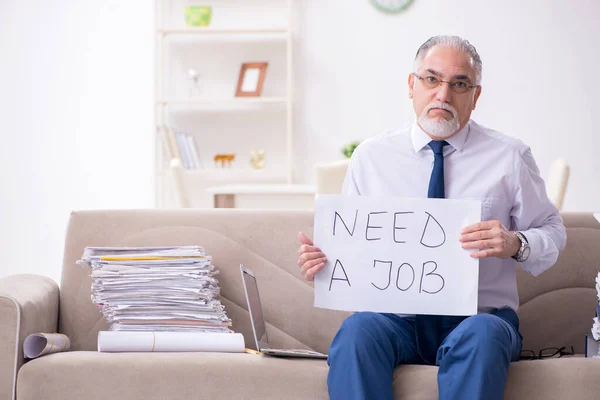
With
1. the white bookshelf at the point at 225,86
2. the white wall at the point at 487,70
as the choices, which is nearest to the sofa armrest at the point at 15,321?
the white bookshelf at the point at 225,86

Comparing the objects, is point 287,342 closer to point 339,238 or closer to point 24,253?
point 339,238

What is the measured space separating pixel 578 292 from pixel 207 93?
12.0 ft

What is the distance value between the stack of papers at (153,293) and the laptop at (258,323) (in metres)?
0.08

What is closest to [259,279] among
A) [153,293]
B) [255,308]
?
[255,308]

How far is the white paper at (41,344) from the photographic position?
1.65 metres

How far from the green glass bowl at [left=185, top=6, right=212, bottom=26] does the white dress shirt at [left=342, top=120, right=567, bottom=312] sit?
3.39 metres

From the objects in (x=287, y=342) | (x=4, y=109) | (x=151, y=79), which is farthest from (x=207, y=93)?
(x=287, y=342)

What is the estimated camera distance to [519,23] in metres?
5.04

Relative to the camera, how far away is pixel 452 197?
174 centimetres

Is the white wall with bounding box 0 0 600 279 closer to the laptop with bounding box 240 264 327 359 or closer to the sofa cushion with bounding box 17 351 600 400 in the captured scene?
the laptop with bounding box 240 264 327 359

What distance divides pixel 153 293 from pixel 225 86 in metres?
3.54

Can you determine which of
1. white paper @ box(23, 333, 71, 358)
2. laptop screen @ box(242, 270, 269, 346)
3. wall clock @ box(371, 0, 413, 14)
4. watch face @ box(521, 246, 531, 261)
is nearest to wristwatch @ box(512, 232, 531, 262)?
watch face @ box(521, 246, 531, 261)

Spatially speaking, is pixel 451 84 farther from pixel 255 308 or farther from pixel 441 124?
pixel 255 308

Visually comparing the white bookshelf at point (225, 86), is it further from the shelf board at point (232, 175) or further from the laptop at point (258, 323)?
the laptop at point (258, 323)
